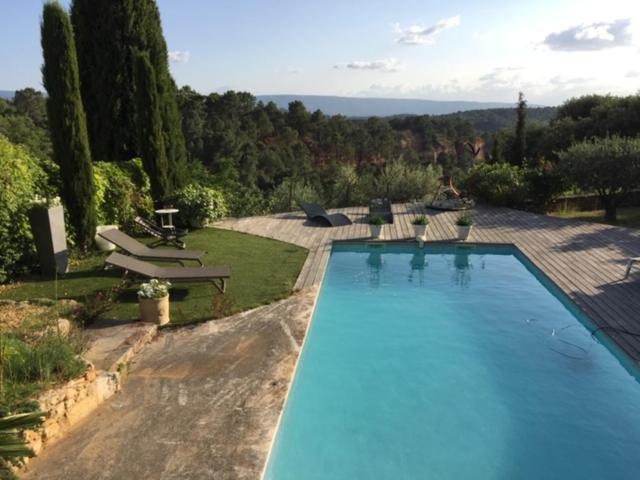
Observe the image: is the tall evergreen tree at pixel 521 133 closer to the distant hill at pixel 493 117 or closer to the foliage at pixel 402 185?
the foliage at pixel 402 185

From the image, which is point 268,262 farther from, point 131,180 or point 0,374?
point 0,374

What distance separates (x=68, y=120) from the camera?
30.6 ft

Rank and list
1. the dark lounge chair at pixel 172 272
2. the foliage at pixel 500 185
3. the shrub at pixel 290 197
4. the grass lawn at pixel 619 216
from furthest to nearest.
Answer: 1. the shrub at pixel 290 197
2. the foliage at pixel 500 185
3. the grass lawn at pixel 619 216
4. the dark lounge chair at pixel 172 272

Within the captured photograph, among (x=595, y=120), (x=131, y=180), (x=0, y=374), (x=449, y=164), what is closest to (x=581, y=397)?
(x=0, y=374)

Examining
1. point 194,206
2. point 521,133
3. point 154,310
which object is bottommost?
point 154,310

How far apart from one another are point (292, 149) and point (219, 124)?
22.6ft

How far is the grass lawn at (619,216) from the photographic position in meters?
13.1

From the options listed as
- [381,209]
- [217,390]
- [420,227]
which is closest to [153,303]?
[217,390]

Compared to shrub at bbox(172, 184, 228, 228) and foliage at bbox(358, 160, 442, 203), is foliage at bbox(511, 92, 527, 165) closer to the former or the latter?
foliage at bbox(358, 160, 442, 203)

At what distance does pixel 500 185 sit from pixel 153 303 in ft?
38.9

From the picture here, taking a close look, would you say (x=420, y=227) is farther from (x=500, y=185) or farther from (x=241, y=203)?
(x=241, y=203)

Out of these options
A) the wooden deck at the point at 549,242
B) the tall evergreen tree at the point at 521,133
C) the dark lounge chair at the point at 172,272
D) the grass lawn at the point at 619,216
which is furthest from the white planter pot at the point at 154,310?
the tall evergreen tree at the point at 521,133

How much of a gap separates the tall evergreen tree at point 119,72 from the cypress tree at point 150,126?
305 mm

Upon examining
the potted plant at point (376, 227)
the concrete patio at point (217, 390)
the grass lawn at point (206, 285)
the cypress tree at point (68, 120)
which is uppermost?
the cypress tree at point (68, 120)
